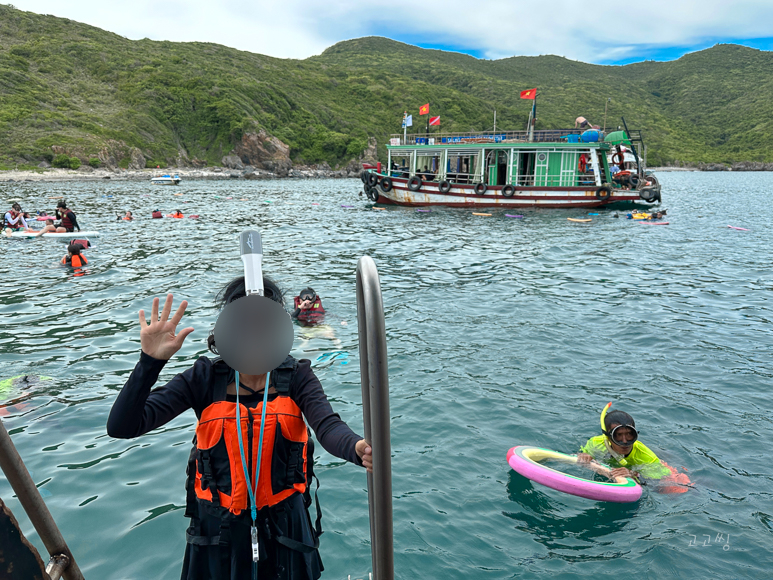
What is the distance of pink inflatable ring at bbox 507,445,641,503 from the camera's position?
4.85 meters

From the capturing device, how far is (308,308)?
372 inches

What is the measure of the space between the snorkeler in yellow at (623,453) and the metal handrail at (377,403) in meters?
4.29

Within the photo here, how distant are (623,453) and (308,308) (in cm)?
574

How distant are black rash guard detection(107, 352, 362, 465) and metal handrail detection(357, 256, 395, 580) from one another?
1.01 ft

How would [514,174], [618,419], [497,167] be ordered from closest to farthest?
1. [618,419]
2. [514,174]
3. [497,167]

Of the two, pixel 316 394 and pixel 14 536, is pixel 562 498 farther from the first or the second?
pixel 14 536

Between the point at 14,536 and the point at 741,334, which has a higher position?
the point at 14,536

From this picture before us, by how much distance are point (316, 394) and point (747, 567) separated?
4145 millimetres

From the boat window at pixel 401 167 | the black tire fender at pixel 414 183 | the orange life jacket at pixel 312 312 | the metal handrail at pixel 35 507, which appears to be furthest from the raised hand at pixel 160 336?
the boat window at pixel 401 167

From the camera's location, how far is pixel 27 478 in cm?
182

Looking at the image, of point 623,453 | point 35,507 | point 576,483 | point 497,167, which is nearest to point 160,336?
point 35,507

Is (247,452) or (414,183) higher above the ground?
(414,183)

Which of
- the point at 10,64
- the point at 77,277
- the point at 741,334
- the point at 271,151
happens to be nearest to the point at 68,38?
the point at 10,64

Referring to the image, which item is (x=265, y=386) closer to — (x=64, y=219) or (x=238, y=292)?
(x=238, y=292)
